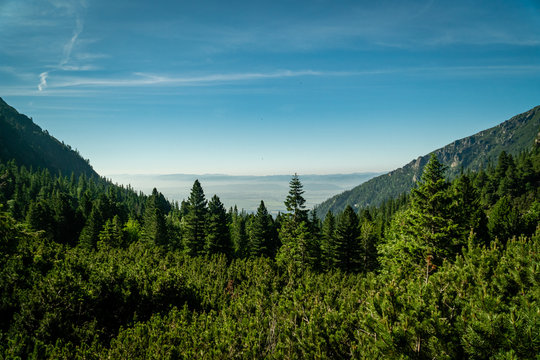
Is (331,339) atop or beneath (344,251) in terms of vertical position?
atop

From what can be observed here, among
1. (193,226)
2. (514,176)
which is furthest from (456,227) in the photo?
(514,176)

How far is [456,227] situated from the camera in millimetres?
14352

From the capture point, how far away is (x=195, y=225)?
35.3 m

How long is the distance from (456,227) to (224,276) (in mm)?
14845

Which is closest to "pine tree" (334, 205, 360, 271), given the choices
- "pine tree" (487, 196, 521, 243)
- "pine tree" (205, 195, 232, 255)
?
"pine tree" (487, 196, 521, 243)

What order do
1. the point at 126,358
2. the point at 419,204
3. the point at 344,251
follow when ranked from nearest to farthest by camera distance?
1. the point at 126,358
2. the point at 419,204
3. the point at 344,251

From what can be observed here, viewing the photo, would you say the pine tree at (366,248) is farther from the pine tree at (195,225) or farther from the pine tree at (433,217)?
the pine tree at (195,225)

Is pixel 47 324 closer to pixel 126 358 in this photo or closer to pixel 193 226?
pixel 126 358

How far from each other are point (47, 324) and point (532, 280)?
46.3 ft

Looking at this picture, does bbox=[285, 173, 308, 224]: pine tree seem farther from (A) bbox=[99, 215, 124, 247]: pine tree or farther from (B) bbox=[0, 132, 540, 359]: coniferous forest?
(A) bbox=[99, 215, 124, 247]: pine tree

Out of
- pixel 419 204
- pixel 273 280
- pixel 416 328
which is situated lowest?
pixel 273 280

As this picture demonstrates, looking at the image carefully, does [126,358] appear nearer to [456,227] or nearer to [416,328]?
[416,328]

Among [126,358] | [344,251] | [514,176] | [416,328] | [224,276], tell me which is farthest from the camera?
[514,176]

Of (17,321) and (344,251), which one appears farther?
(344,251)
